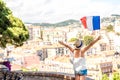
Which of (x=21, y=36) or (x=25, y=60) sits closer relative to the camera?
(x=21, y=36)

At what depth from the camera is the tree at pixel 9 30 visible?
1489 centimetres

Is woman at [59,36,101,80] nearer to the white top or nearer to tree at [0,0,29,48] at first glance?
the white top

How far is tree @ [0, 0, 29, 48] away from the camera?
48.9 ft

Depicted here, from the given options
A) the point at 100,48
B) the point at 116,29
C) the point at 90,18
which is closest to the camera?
the point at 90,18

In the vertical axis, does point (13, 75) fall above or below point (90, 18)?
below

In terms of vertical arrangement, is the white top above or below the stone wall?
above

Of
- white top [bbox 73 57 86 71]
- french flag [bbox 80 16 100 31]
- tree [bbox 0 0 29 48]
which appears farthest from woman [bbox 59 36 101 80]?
tree [bbox 0 0 29 48]

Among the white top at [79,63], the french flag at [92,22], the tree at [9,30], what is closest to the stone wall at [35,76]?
the white top at [79,63]

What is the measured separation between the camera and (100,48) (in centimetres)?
13425

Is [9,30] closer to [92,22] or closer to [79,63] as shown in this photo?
[92,22]

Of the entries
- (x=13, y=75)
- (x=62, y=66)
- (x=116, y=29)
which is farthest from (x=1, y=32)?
(x=116, y=29)

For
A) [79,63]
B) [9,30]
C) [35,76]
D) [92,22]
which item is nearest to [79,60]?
[79,63]

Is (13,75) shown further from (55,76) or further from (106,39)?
(106,39)

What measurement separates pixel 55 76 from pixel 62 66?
77047mm
